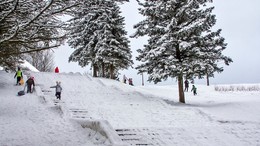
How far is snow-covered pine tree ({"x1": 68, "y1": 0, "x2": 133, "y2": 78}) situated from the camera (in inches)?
1128

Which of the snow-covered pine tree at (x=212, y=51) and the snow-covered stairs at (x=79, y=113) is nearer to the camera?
the snow-covered stairs at (x=79, y=113)

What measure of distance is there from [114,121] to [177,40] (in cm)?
841

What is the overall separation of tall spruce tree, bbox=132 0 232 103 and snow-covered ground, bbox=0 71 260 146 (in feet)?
8.19

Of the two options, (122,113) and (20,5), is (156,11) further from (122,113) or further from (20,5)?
(20,5)

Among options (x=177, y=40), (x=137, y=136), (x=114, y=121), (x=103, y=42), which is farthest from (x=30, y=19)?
(x=103, y=42)

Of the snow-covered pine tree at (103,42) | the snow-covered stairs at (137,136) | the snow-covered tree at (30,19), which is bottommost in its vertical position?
the snow-covered stairs at (137,136)

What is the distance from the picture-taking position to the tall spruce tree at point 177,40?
18922 mm

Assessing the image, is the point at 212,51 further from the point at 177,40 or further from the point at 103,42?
the point at 103,42

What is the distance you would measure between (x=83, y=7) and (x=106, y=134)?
5.27m

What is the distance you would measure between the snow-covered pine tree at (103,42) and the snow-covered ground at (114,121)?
28.1ft

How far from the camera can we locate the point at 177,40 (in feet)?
64.3

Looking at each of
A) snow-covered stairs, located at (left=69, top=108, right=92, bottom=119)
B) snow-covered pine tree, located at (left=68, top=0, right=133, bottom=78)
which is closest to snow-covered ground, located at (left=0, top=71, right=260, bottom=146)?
snow-covered stairs, located at (left=69, top=108, right=92, bottom=119)

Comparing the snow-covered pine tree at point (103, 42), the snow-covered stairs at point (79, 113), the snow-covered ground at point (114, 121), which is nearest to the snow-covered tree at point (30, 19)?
the snow-covered ground at point (114, 121)

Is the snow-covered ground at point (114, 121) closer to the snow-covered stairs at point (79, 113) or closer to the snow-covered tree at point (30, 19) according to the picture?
the snow-covered stairs at point (79, 113)
